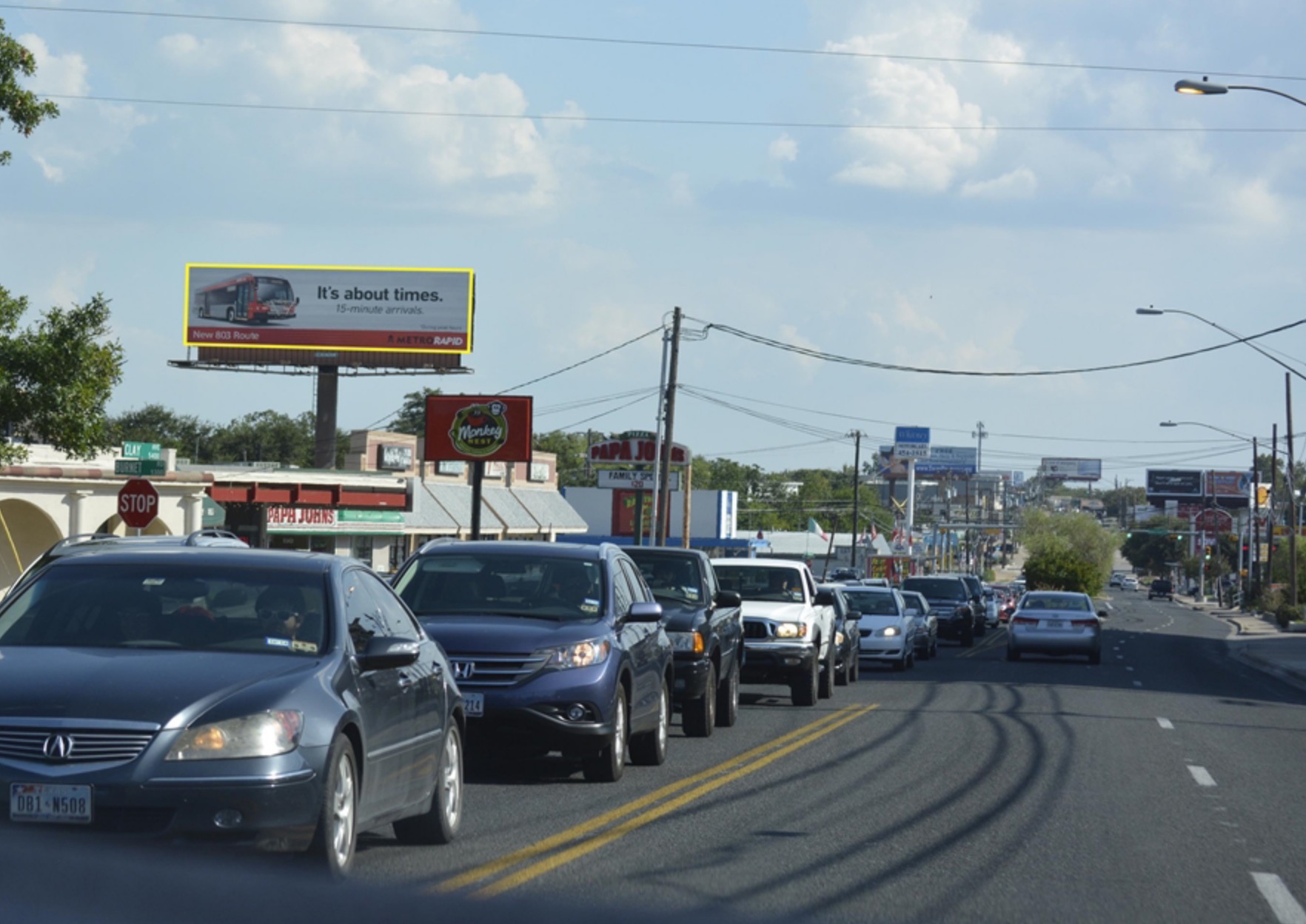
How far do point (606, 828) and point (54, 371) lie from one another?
38.6 ft

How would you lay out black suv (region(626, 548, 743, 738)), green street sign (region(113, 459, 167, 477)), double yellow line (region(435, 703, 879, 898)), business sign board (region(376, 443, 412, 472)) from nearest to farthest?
double yellow line (region(435, 703, 879, 898))
black suv (region(626, 548, 743, 738))
green street sign (region(113, 459, 167, 477))
business sign board (region(376, 443, 412, 472))

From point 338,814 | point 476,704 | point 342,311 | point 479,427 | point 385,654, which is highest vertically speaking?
point 342,311

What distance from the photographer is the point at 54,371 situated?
19.3 metres

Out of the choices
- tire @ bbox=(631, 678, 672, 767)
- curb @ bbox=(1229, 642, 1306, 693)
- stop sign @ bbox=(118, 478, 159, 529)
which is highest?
stop sign @ bbox=(118, 478, 159, 529)

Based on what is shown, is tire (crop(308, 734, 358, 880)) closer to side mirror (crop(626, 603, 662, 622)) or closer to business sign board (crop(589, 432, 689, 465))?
side mirror (crop(626, 603, 662, 622))

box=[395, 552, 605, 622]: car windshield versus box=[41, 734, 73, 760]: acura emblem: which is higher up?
box=[395, 552, 605, 622]: car windshield

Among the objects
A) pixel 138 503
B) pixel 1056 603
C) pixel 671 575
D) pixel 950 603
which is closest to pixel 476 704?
pixel 671 575

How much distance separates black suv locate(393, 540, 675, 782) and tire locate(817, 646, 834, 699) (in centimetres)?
855

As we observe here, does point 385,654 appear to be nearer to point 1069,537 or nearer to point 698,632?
point 698,632

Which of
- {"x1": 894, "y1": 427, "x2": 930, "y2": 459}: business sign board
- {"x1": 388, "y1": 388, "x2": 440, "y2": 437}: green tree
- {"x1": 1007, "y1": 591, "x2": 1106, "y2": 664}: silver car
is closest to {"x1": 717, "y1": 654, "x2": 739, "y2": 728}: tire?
{"x1": 1007, "y1": 591, "x2": 1106, "y2": 664}: silver car

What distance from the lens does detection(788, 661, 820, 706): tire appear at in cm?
2100

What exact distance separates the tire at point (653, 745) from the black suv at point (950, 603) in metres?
30.4

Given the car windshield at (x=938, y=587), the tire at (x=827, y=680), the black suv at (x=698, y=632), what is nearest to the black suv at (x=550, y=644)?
the black suv at (x=698, y=632)

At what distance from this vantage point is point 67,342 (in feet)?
63.5
